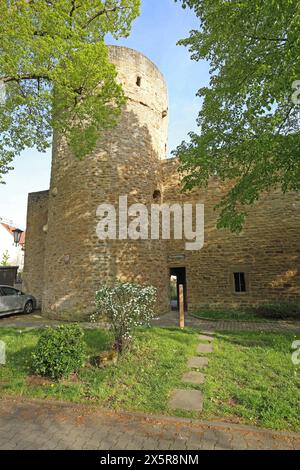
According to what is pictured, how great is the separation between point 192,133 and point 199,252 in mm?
5782

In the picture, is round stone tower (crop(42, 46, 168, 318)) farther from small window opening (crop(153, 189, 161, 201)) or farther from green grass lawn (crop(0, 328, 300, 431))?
green grass lawn (crop(0, 328, 300, 431))

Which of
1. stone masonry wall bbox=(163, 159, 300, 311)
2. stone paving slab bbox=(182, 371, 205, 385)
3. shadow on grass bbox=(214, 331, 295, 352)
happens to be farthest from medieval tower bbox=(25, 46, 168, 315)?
stone paving slab bbox=(182, 371, 205, 385)

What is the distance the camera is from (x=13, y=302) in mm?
11875

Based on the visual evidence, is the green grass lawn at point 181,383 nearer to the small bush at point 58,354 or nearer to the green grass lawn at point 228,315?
the small bush at point 58,354

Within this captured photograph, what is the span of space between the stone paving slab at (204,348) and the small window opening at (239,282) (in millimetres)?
5683

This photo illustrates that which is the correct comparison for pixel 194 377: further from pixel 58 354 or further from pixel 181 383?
pixel 58 354

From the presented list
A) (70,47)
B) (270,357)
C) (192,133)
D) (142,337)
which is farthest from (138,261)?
(70,47)

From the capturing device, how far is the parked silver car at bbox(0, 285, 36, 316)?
11.4 meters

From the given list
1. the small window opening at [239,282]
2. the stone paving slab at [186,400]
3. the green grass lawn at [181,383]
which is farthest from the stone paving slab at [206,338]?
the small window opening at [239,282]

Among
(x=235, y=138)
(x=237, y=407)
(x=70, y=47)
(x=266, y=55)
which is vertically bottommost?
(x=237, y=407)

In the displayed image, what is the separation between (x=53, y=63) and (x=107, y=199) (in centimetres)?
499

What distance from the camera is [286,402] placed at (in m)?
4.11

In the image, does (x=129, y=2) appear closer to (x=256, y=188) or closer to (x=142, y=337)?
(x=256, y=188)

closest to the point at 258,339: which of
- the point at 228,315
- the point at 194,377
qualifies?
the point at 194,377
